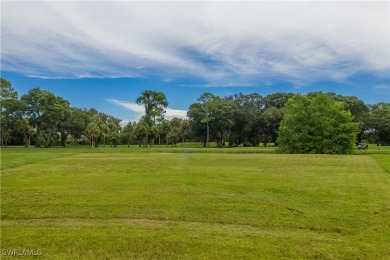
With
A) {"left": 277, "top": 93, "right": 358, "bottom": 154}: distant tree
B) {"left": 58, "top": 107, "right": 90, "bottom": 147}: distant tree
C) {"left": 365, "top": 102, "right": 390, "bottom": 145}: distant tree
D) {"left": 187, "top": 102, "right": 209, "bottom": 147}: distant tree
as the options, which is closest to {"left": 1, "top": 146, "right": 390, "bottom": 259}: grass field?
{"left": 277, "top": 93, "right": 358, "bottom": 154}: distant tree

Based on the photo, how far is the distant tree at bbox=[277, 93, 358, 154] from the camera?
154 ft

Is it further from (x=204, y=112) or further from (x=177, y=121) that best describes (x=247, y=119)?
(x=177, y=121)

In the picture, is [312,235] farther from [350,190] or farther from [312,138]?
[312,138]

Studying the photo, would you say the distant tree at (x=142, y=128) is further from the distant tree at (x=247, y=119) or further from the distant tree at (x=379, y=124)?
the distant tree at (x=379, y=124)

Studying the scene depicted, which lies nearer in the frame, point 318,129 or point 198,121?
point 318,129

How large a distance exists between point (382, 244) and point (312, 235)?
1.36 metres

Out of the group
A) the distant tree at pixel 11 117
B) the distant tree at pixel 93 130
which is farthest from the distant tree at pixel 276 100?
the distant tree at pixel 11 117

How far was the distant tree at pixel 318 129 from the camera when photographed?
4684cm

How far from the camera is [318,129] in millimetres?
49156

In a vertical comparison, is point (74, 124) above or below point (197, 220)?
above

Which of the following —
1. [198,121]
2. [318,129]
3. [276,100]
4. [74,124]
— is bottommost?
[318,129]

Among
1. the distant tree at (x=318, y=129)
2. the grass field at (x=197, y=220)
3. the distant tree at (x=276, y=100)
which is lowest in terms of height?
the grass field at (x=197, y=220)

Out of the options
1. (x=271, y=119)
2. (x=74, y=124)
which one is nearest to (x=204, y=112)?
(x=271, y=119)

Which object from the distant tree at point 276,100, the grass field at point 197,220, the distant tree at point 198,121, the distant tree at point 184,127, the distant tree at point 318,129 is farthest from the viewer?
the distant tree at point 276,100
